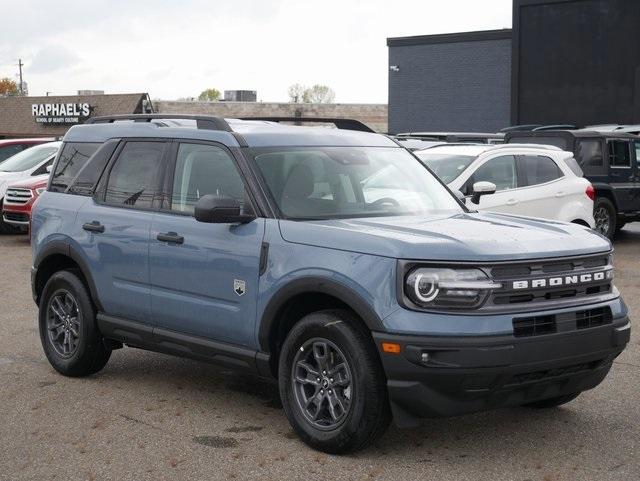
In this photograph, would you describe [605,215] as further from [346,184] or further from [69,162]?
[346,184]

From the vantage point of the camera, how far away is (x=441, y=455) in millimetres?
5742

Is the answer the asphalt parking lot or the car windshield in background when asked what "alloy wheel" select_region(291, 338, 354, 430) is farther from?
the car windshield in background

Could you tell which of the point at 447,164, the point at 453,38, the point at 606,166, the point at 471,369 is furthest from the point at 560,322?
the point at 453,38

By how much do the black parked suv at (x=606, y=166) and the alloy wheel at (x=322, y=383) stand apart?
39.6 ft

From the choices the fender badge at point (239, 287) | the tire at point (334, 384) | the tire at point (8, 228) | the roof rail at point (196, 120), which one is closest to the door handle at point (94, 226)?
the roof rail at point (196, 120)

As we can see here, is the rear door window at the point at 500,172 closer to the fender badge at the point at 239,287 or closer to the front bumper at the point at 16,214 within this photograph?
the fender badge at the point at 239,287

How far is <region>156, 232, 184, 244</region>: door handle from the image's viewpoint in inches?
261

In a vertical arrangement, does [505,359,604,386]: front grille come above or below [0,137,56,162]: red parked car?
below

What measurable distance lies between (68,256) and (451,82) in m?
37.4

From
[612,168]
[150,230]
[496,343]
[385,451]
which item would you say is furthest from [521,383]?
[612,168]

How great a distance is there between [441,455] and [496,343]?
0.84 m

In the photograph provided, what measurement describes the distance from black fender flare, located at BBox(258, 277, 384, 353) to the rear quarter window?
98.4 inches

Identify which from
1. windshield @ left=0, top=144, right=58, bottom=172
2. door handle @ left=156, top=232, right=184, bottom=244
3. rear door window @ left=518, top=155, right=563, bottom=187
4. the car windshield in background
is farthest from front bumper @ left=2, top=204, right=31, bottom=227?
door handle @ left=156, top=232, right=184, bottom=244

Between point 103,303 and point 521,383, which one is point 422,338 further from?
point 103,303
